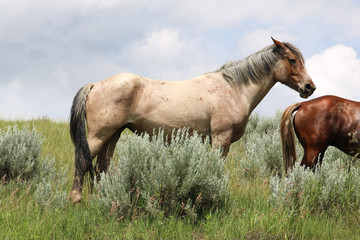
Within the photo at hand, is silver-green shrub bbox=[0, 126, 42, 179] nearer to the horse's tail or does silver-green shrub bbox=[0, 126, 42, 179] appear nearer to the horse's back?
the horse's tail

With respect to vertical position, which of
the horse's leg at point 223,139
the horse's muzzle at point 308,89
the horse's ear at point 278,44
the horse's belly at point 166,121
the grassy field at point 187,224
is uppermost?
the horse's ear at point 278,44

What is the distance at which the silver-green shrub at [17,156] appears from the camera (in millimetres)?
5551

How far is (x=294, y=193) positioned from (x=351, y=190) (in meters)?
0.81

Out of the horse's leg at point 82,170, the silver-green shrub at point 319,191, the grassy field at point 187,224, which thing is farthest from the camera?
the horse's leg at point 82,170

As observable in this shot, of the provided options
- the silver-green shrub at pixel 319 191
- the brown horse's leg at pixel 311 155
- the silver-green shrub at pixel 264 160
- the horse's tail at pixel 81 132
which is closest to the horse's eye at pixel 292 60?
the brown horse's leg at pixel 311 155

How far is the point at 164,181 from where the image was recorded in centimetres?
377

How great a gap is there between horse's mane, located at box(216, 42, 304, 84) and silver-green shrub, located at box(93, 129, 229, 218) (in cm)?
192

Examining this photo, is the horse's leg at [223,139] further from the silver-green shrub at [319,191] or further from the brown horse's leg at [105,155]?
the brown horse's leg at [105,155]

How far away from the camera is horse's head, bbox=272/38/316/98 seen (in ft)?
18.3

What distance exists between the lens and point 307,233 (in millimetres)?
3736

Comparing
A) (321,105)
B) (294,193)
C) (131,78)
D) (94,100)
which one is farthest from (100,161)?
(321,105)

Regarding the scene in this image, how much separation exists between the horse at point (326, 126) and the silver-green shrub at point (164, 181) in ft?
6.83

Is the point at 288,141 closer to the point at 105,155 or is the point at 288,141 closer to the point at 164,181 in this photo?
the point at 164,181

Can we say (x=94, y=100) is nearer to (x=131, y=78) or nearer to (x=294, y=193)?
(x=131, y=78)
